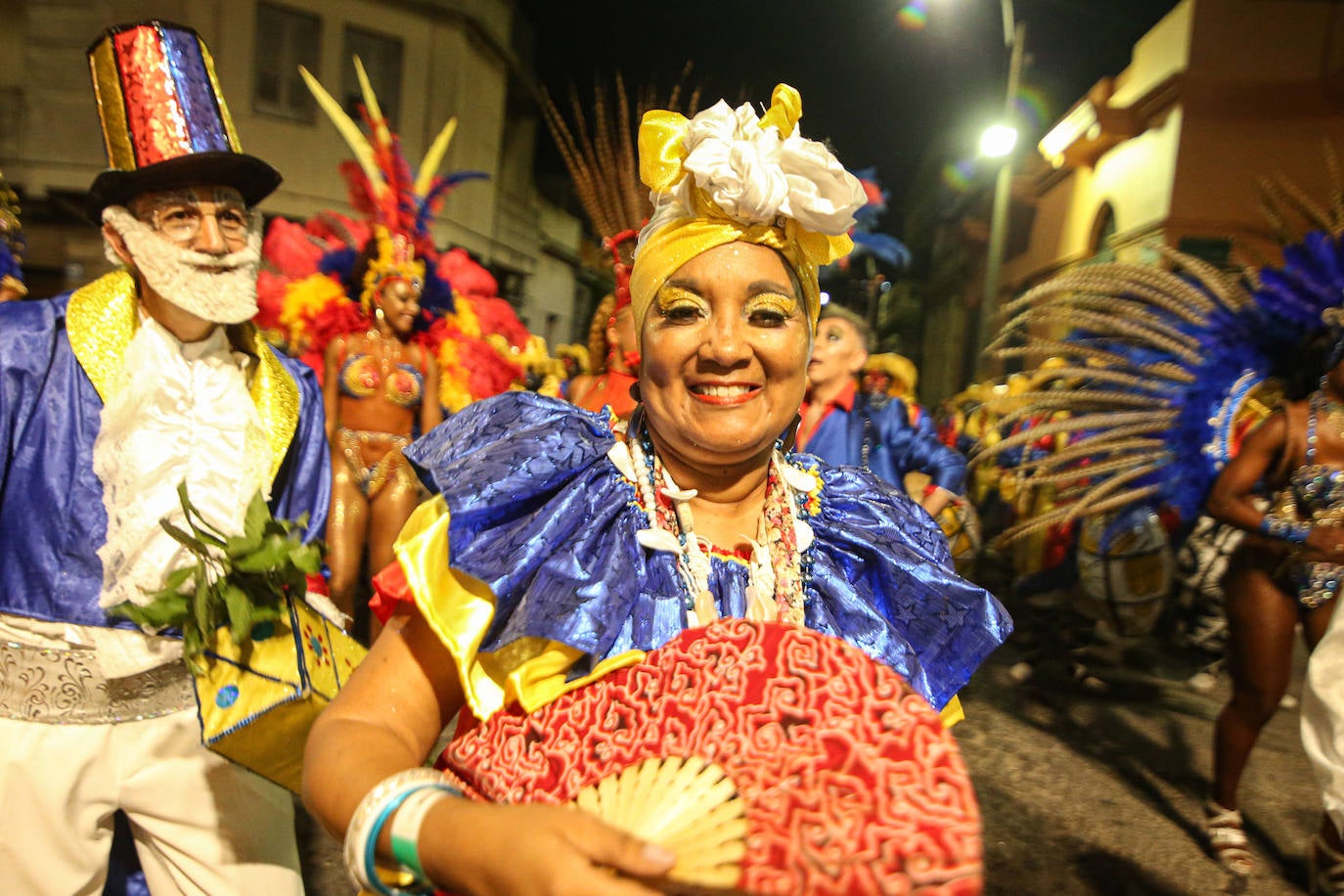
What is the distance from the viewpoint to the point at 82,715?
1.94m

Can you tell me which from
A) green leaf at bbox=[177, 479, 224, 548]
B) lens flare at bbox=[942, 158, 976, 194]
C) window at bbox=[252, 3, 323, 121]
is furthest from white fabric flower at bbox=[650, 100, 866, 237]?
lens flare at bbox=[942, 158, 976, 194]

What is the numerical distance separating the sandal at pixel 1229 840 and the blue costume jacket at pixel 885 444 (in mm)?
1946

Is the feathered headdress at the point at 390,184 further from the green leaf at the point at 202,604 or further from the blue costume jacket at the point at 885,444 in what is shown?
the green leaf at the point at 202,604

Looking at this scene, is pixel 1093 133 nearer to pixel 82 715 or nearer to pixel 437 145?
pixel 437 145

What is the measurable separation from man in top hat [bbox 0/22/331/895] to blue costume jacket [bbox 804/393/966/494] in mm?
2911

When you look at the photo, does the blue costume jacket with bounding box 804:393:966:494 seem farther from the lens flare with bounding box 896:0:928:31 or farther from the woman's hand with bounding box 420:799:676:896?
the lens flare with bounding box 896:0:928:31

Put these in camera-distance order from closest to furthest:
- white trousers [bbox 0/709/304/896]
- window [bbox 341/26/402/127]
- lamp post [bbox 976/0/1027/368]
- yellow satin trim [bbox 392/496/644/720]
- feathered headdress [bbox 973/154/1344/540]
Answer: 1. yellow satin trim [bbox 392/496/644/720]
2. white trousers [bbox 0/709/304/896]
3. feathered headdress [bbox 973/154/1344/540]
4. lamp post [bbox 976/0/1027/368]
5. window [bbox 341/26/402/127]

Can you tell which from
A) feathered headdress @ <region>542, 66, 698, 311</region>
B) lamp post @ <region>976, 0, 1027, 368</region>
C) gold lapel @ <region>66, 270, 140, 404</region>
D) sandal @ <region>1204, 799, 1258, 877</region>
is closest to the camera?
gold lapel @ <region>66, 270, 140, 404</region>

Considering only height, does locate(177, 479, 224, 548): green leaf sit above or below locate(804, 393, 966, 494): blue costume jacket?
below

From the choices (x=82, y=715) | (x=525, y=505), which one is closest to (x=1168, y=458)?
(x=525, y=505)

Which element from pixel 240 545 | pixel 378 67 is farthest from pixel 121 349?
pixel 378 67

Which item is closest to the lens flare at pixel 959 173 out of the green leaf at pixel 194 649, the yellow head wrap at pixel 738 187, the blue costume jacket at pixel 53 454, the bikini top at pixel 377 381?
the bikini top at pixel 377 381

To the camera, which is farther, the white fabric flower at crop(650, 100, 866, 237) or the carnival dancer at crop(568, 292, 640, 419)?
the carnival dancer at crop(568, 292, 640, 419)

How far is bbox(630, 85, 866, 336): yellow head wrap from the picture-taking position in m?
1.52
